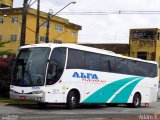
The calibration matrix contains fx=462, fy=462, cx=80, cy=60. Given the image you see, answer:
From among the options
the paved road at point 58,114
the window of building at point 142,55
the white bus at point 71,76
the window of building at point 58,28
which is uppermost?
the window of building at point 58,28

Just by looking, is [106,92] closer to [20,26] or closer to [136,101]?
[136,101]

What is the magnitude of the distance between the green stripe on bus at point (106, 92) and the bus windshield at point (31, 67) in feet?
12.8

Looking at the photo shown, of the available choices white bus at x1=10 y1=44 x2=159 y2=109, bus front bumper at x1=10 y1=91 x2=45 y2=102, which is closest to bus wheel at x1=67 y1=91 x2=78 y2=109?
white bus at x1=10 y1=44 x2=159 y2=109

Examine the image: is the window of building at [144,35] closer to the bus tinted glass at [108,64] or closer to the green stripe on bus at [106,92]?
the bus tinted glass at [108,64]

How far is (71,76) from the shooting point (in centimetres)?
2352

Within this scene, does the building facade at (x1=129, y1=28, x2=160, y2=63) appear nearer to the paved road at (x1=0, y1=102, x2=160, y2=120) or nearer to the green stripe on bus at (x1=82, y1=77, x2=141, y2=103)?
the green stripe on bus at (x1=82, y1=77, x2=141, y2=103)

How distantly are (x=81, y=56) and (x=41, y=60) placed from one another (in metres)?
2.83

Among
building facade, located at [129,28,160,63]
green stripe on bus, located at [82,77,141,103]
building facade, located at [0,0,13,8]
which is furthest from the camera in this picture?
building facade, located at [129,28,160,63]

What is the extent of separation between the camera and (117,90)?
28094mm

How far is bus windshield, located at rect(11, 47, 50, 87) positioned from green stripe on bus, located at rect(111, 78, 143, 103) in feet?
23.1

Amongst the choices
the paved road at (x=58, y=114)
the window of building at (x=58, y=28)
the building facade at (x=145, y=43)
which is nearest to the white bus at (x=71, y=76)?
the paved road at (x=58, y=114)

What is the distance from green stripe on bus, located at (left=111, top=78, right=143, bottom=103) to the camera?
2834 centimetres

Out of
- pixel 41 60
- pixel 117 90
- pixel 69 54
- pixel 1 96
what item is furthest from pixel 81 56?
pixel 1 96

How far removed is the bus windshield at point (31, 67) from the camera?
2219cm
